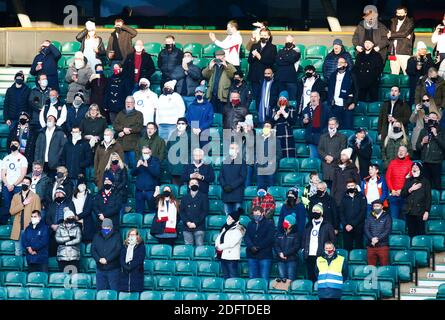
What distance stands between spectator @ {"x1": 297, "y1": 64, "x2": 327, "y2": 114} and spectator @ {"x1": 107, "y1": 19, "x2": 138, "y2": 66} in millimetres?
3028

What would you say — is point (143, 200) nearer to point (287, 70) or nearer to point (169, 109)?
point (169, 109)

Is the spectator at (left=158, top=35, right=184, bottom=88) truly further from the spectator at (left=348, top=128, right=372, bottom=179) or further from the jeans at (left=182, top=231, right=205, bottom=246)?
the spectator at (left=348, top=128, right=372, bottom=179)

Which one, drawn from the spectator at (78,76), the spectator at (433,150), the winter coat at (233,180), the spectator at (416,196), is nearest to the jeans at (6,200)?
the spectator at (78,76)

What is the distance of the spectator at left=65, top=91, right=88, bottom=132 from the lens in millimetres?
26547

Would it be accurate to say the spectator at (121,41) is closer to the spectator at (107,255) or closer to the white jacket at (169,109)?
the white jacket at (169,109)

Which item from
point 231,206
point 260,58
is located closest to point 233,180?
point 231,206

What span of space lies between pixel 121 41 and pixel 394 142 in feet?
16.7

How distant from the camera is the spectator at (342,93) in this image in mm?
26109

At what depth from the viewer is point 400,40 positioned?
90.5 ft

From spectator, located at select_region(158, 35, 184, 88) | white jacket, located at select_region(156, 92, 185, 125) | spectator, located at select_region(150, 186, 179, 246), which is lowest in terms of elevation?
spectator, located at select_region(150, 186, 179, 246)

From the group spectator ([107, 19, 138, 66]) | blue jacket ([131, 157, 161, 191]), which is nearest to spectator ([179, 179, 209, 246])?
blue jacket ([131, 157, 161, 191])

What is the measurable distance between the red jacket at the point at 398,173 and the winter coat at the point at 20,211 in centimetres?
482
